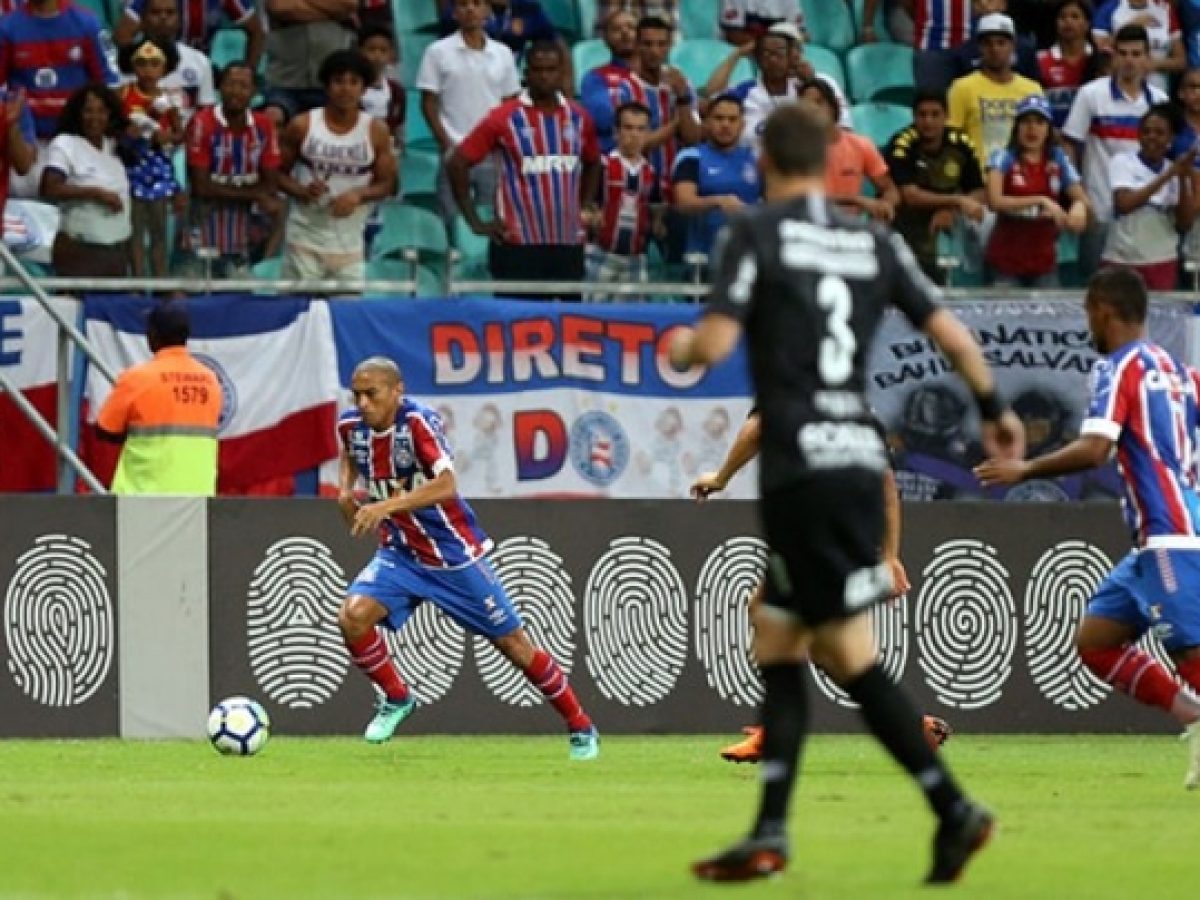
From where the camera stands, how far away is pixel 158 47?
20438 mm

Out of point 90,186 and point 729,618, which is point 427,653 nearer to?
point 729,618

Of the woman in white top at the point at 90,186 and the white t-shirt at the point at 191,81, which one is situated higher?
the white t-shirt at the point at 191,81

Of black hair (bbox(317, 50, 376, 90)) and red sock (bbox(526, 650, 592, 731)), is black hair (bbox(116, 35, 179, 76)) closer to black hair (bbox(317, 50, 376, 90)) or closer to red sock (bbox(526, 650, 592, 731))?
black hair (bbox(317, 50, 376, 90))

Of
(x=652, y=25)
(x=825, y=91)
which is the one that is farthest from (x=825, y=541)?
(x=652, y=25)

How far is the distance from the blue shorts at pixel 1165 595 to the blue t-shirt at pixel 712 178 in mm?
7625

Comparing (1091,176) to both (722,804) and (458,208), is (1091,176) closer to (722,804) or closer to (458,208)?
(458,208)

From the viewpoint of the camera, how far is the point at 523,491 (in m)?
19.7

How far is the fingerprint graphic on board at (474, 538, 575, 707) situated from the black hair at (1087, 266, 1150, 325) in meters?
6.61

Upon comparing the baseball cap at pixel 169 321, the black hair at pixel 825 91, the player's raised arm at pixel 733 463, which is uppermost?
the black hair at pixel 825 91

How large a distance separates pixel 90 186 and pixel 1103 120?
24.1 feet

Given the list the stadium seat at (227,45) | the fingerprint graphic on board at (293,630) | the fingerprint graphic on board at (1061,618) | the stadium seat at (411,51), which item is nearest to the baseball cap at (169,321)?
the fingerprint graphic on board at (293,630)

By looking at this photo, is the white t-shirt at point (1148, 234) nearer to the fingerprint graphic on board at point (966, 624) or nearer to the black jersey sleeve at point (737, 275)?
the fingerprint graphic on board at point (966, 624)

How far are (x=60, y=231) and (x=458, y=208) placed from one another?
2.70m

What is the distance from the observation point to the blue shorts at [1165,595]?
41.0ft
